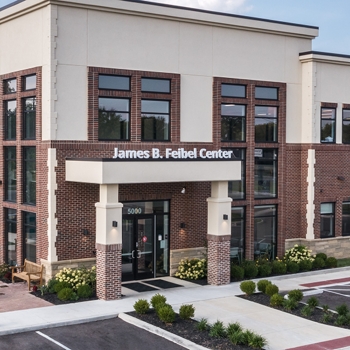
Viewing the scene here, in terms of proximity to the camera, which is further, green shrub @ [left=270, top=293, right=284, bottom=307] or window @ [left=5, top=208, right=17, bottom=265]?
window @ [left=5, top=208, right=17, bottom=265]

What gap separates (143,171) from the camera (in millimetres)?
21797

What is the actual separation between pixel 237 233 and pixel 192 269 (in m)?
3.15

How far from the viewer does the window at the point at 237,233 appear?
2681 cm

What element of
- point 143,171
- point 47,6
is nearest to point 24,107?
point 47,6

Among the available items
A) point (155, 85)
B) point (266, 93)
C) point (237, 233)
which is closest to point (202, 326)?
point (237, 233)

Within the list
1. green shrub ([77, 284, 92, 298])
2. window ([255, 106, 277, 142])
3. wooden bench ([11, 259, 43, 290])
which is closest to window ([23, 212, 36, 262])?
wooden bench ([11, 259, 43, 290])

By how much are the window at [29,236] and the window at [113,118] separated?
4.15 meters

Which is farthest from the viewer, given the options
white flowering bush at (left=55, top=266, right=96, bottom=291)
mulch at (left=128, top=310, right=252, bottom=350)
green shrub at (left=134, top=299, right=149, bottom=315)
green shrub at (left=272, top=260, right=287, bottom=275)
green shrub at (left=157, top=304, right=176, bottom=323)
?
green shrub at (left=272, top=260, right=287, bottom=275)

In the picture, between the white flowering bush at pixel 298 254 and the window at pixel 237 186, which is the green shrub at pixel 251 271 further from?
the window at pixel 237 186

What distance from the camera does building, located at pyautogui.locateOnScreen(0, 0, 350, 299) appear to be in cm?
2248

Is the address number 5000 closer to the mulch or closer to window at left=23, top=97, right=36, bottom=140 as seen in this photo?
window at left=23, top=97, right=36, bottom=140

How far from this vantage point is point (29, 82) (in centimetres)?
2403

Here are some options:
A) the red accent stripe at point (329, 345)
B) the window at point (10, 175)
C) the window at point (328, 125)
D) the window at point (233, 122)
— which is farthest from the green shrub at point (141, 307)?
the window at point (328, 125)

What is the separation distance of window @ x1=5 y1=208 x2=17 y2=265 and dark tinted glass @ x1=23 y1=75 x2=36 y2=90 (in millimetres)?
4937
